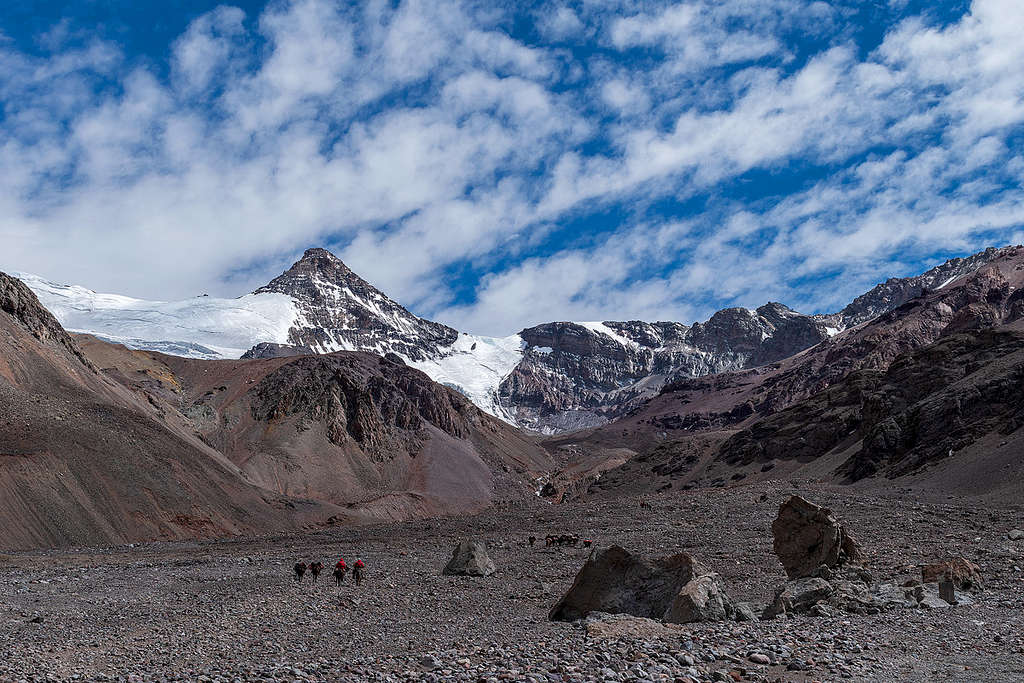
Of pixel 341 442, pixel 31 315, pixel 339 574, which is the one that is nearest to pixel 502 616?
pixel 339 574

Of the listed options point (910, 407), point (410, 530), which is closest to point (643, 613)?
point (410, 530)

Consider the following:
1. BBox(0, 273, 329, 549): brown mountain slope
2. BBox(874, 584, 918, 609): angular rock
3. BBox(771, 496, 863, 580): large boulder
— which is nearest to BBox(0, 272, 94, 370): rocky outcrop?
BBox(0, 273, 329, 549): brown mountain slope

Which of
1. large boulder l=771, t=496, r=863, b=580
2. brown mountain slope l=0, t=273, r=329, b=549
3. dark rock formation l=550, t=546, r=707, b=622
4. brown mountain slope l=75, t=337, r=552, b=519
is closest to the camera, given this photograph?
dark rock formation l=550, t=546, r=707, b=622

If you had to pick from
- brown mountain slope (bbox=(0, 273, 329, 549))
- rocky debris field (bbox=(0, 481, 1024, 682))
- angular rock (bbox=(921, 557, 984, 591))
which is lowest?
rocky debris field (bbox=(0, 481, 1024, 682))

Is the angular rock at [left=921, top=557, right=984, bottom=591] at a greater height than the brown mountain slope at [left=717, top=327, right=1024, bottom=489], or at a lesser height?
lesser

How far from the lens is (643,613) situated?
20.1 m

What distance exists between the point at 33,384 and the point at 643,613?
72.2 meters

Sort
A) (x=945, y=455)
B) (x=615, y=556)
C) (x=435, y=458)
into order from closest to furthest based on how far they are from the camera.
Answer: (x=615, y=556), (x=945, y=455), (x=435, y=458)

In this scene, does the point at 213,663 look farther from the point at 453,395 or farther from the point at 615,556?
the point at 453,395

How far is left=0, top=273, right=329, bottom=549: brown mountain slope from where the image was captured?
197ft

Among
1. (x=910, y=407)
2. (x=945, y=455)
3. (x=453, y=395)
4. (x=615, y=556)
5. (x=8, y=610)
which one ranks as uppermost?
(x=453, y=395)

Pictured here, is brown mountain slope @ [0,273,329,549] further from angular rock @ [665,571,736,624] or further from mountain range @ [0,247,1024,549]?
angular rock @ [665,571,736,624]

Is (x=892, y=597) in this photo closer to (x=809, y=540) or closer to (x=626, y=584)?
(x=809, y=540)

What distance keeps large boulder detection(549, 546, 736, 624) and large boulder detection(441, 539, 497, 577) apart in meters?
15.8
